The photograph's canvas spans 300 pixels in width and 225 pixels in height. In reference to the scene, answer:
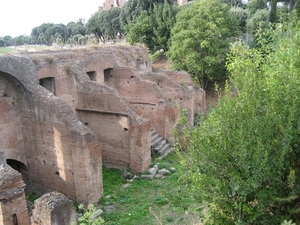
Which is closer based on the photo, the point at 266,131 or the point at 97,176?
the point at 266,131

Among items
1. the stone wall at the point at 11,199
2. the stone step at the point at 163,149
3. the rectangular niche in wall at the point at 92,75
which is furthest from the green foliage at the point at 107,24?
the stone wall at the point at 11,199

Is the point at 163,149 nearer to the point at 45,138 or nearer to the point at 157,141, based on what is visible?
the point at 157,141

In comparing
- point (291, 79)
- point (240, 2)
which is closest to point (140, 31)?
point (240, 2)

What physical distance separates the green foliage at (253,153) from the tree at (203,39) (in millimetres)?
15977

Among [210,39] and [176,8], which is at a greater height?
[176,8]

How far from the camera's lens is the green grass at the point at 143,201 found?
865cm

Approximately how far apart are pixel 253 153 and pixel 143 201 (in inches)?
239

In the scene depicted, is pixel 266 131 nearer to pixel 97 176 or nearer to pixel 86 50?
pixel 97 176

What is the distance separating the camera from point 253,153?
4.46 meters

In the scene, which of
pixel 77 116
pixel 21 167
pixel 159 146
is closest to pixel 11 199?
pixel 21 167

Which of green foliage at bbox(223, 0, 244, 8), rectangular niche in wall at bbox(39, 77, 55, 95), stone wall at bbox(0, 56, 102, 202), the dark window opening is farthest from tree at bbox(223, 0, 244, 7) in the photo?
stone wall at bbox(0, 56, 102, 202)

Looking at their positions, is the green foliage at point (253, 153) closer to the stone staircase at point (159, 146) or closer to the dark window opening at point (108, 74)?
the stone staircase at point (159, 146)

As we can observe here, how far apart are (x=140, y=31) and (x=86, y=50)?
602 inches

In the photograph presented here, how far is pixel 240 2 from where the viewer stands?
130ft
